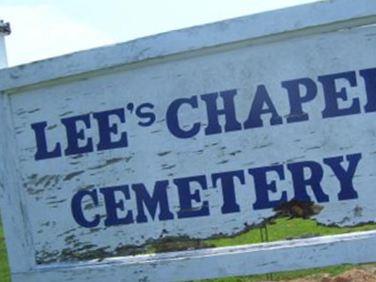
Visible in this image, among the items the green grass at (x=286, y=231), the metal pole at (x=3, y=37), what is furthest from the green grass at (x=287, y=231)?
the metal pole at (x=3, y=37)

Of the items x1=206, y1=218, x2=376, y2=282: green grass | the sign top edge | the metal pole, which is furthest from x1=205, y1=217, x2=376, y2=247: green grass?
the metal pole

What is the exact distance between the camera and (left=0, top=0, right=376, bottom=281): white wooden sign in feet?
9.48

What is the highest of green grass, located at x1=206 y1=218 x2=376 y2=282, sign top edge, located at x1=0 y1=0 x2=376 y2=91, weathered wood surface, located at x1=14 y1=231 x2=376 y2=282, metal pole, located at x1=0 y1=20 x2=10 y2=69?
metal pole, located at x1=0 y1=20 x2=10 y2=69

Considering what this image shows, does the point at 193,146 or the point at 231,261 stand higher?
the point at 193,146

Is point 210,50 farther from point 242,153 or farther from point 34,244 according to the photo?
point 34,244

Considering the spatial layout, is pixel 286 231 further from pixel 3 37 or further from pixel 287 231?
pixel 3 37

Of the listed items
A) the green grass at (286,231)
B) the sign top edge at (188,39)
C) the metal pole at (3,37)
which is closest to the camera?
the sign top edge at (188,39)

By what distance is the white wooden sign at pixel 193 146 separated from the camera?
2889 mm

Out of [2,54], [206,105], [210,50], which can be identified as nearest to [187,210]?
[206,105]

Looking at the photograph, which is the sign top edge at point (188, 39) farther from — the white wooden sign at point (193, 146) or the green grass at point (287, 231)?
the green grass at point (287, 231)

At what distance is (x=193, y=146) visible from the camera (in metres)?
3.04

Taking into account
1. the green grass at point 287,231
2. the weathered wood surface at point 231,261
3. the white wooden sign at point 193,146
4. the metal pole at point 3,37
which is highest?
the metal pole at point 3,37

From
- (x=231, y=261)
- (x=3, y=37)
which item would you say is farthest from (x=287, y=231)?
(x=3, y=37)

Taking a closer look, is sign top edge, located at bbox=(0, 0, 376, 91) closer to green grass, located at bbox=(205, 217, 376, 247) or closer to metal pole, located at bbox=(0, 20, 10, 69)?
green grass, located at bbox=(205, 217, 376, 247)
